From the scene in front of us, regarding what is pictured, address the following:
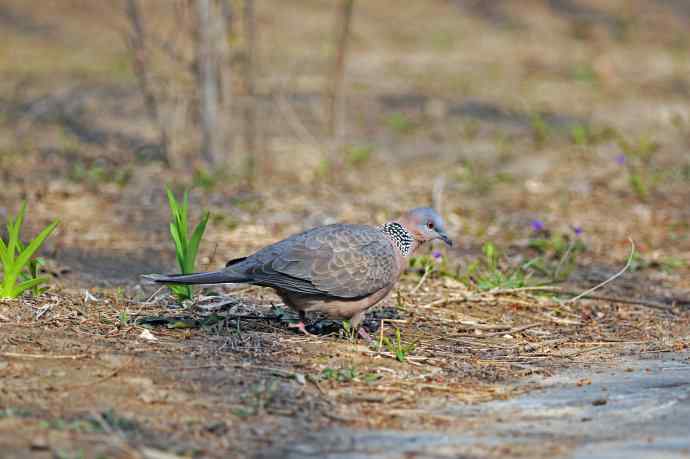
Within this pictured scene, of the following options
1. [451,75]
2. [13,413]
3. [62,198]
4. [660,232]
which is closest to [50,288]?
[13,413]

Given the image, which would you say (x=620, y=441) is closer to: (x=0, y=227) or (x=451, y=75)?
(x=0, y=227)

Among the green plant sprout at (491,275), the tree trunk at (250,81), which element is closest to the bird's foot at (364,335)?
the green plant sprout at (491,275)

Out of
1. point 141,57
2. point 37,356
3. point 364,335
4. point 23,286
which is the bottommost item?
point 364,335

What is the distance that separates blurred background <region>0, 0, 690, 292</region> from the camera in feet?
24.7

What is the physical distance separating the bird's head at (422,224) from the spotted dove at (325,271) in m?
0.20

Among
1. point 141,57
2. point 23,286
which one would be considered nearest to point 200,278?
point 23,286

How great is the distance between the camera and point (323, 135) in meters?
10.3

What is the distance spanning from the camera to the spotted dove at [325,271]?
460cm

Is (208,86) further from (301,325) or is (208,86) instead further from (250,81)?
(301,325)

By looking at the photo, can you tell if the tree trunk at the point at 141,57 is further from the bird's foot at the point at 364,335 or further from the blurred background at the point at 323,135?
the bird's foot at the point at 364,335

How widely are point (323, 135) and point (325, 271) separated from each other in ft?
19.0

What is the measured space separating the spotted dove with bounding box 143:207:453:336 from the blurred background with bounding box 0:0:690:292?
1.65m

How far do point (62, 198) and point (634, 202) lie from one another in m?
4.68

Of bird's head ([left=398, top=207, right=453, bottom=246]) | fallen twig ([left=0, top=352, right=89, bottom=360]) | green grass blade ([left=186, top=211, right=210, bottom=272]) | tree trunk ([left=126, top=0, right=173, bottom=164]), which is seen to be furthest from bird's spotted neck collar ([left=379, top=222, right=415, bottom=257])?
tree trunk ([left=126, top=0, right=173, bottom=164])
